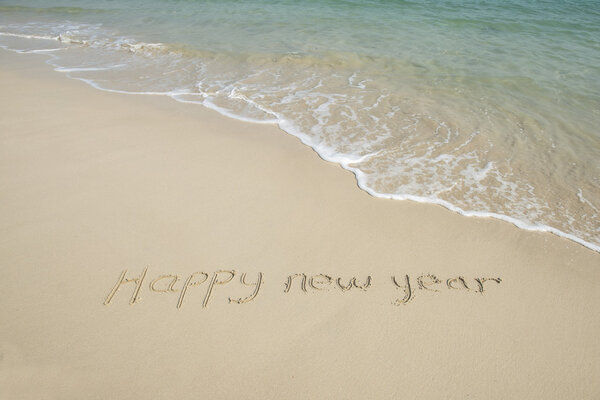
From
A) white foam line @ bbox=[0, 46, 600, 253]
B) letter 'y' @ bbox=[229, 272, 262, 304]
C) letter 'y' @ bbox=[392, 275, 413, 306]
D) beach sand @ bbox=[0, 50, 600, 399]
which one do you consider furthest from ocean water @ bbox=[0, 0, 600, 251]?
letter 'y' @ bbox=[229, 272, 262, 304]

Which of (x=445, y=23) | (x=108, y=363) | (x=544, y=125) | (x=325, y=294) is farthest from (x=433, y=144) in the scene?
(x=445, y=23)

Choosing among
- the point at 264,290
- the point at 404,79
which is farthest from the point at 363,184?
the point at 404,79

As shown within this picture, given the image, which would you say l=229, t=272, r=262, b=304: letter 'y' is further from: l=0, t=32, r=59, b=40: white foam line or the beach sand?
l=0, t=32, r=59, b=40: white foam line

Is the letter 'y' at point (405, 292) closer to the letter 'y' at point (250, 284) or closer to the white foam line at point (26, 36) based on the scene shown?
the letter 'y' at point (250, 284)

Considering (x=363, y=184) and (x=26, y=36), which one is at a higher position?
(x=26, y=36)

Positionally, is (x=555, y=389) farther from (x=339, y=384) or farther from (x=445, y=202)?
(x=445, y=202)

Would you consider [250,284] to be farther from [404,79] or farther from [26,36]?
[26,36]
